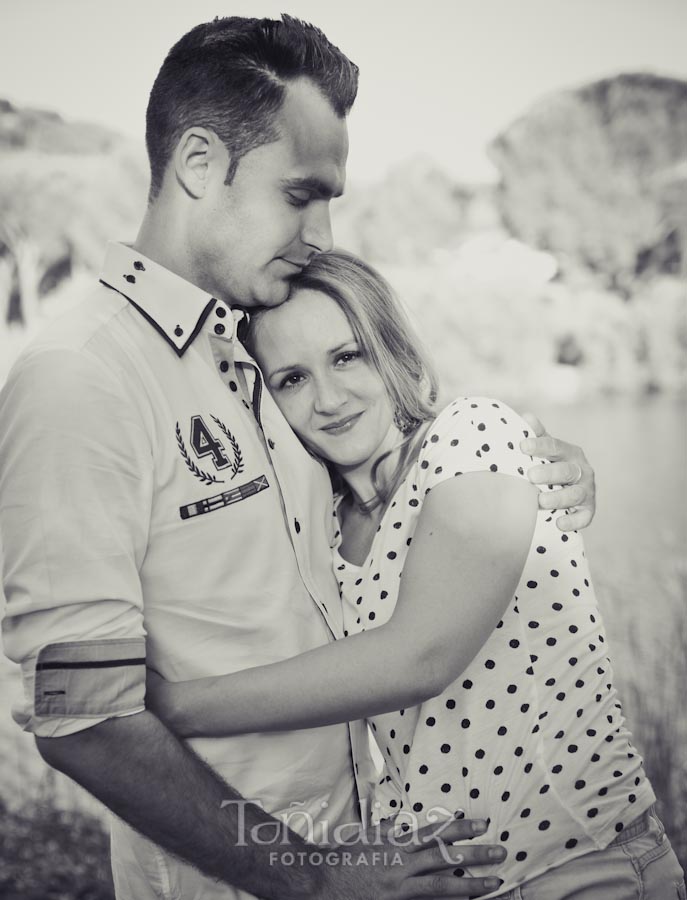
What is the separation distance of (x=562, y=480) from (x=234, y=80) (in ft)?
3.35

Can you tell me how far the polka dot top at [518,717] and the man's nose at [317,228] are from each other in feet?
1.49

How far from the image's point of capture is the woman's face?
68.8 inches

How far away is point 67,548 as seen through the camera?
45.3 inches

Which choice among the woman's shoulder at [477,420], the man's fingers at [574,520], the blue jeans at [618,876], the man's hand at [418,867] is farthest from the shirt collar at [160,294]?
the blue jeans at [618,876]

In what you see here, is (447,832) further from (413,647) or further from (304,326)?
(304,326)

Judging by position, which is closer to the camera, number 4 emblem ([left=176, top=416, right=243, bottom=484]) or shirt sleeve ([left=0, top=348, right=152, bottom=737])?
shirt sleeve ([left=0, top=348, right=152, bottom=737])

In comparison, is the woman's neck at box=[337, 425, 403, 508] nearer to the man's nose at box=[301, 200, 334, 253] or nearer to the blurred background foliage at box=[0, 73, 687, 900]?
the man's nose at box=[301, 200, 334, 253]

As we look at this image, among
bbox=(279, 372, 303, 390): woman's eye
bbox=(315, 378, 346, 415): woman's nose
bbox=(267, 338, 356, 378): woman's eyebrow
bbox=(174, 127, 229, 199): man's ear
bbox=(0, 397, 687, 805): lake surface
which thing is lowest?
bbox=(0, 397, 687, 805): lake surface

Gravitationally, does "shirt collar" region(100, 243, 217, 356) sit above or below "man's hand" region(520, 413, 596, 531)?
above

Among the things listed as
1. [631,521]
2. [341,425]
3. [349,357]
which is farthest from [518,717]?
[631,521]

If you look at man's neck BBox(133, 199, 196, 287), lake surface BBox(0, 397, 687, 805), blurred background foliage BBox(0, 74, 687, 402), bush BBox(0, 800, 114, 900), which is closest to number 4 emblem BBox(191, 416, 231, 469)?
man's neck BBox(133, 199, 196, 287)

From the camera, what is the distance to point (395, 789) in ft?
5.25

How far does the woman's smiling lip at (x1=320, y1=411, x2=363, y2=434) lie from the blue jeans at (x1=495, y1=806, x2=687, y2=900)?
38.3 inches

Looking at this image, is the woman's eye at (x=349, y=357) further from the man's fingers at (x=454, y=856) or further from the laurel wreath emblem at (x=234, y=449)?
the man's fingers at (x=454, y=856)
